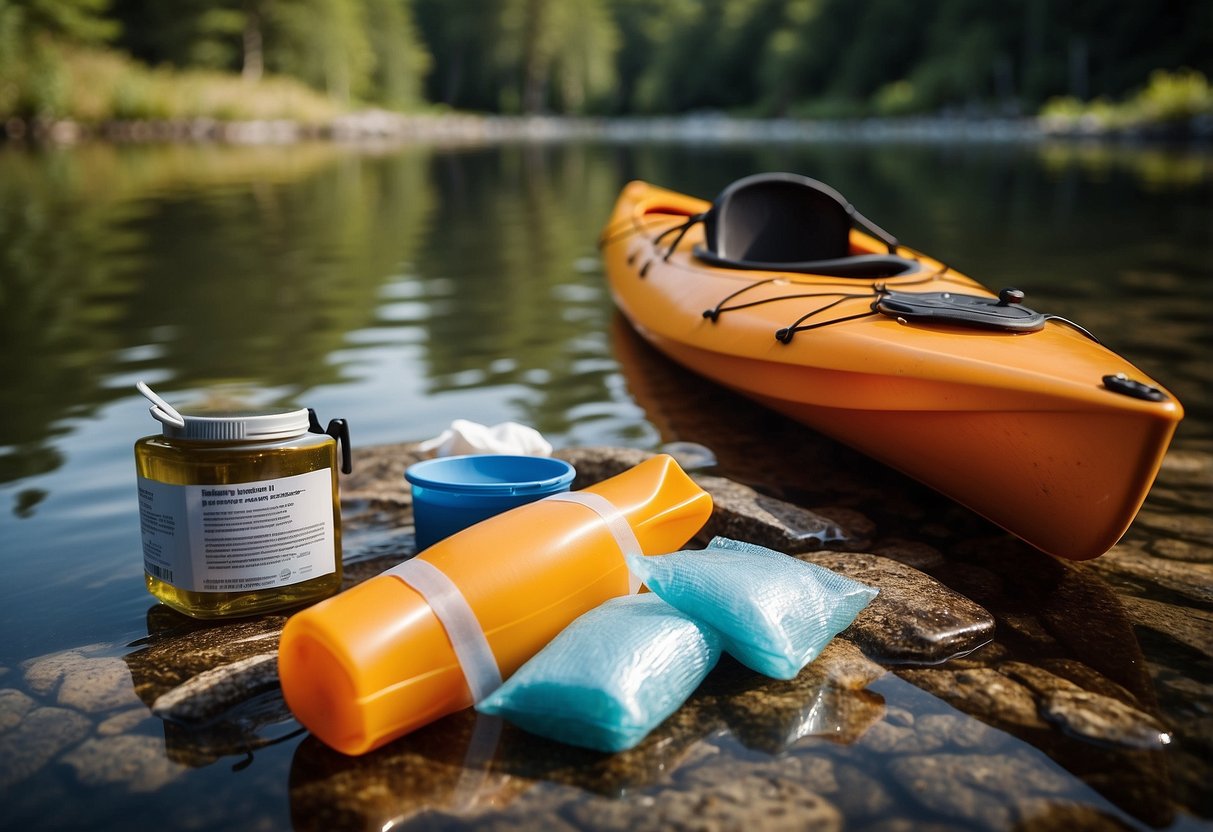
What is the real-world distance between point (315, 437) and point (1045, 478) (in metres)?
1.79

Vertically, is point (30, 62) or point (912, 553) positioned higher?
point (30, 62)

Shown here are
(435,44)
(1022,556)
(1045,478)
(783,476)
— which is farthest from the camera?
(435,44)

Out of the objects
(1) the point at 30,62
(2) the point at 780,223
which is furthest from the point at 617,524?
(1) the point at 30,62

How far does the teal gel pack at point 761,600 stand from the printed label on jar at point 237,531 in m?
0.74

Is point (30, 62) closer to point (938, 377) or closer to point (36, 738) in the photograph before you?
point (36, 738)

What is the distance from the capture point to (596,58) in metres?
54.5

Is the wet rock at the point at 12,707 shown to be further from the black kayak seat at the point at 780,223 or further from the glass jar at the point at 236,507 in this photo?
the black kayak seat at the point at 780,223

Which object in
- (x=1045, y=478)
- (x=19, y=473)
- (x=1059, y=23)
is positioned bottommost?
(x=19, y=473)

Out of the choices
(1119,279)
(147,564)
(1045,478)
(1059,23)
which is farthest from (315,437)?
(1059,23)

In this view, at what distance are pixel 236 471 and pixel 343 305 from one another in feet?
15.1

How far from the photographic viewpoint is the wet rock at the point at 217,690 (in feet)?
6.52

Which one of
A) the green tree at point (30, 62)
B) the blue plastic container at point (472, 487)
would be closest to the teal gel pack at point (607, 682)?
the blue plastic container at point (472, 487)

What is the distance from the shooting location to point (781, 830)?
5.37ft

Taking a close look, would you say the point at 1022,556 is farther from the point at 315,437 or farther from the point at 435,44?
the point at 435,44
